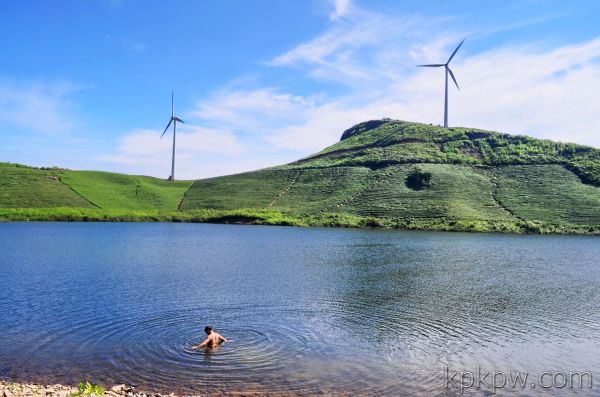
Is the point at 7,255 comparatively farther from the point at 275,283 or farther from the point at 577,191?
the point at 577,191

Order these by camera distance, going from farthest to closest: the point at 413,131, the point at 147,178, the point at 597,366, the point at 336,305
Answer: the point at 413,131 < the point at 147,178 < the point at 336,305 < the point at 597,366

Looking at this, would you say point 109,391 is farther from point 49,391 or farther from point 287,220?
point 287,220

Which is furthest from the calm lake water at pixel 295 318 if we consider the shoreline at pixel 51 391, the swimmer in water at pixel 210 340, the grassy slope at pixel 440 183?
the grassy slope at pixel 440 183

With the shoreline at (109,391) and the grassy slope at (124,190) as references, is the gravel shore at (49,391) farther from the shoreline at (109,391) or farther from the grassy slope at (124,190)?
the grassy slope at (124,190)

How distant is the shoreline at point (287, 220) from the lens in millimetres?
101375

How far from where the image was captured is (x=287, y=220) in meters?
114

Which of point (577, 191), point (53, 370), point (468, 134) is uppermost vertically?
point (468, 134)

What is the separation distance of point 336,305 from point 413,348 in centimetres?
1006

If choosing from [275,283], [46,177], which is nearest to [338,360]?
[275,283]

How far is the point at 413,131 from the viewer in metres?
190

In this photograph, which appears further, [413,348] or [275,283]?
[275,283]

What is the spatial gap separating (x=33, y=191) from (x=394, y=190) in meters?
93.9

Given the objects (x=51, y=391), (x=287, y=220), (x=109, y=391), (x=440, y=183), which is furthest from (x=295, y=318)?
(x=440, y=183)

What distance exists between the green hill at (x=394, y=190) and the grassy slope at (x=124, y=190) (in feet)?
1.01
